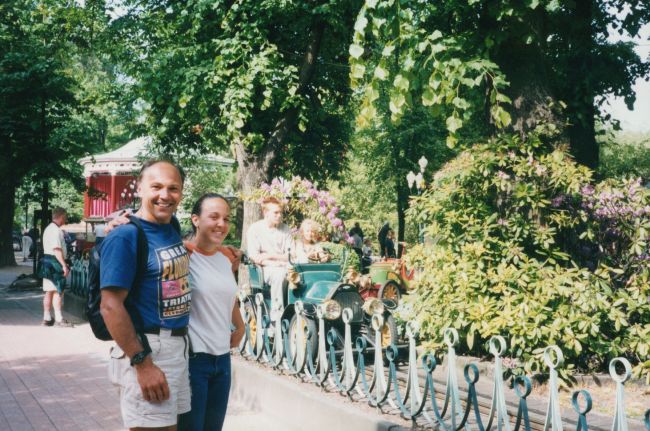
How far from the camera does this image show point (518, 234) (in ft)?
24.9

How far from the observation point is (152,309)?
3.16 m

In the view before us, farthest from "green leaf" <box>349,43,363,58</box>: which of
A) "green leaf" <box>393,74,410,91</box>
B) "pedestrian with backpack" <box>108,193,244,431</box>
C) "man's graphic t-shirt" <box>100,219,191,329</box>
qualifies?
"man's graphic t-shirt" <box>100,219,191,329</box>

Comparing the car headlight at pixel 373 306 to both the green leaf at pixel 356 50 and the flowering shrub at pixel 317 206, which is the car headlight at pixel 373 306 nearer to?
the flowering shrub at pixel 317 206

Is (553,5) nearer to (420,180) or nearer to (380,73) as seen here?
(380,73)

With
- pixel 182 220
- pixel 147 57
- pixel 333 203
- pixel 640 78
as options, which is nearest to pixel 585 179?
pixel 333 203

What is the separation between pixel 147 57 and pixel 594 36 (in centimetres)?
970

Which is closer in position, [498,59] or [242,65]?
[498,59]

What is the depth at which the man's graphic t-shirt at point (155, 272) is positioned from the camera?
3.05m

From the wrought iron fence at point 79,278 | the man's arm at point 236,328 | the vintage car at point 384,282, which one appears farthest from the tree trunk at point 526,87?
the wrought iron fence at point 79,278

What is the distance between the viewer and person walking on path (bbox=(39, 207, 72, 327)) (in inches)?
473

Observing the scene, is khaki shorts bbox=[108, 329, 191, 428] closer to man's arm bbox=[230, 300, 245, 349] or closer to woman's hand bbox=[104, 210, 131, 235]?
woman's hand bbox=[104, 210, 131, 235]

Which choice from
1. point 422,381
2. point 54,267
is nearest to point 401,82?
point 422,381

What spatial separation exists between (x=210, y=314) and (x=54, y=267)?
9.25 metres

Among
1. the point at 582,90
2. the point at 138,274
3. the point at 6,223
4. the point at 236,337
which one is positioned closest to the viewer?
the point at 138,274
